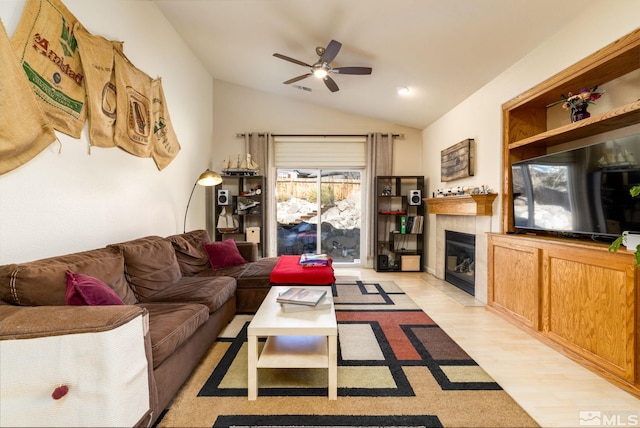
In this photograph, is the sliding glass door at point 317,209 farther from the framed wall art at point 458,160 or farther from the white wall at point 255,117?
the framed wall art at point 458,160

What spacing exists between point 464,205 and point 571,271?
5.04 feet

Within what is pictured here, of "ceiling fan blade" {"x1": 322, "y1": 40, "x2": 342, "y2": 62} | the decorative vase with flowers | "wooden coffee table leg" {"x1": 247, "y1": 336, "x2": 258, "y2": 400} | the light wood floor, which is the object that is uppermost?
"ceiling fan blade" {"x1": 322, "y1": 40, "x2": 342, "y2": 62}

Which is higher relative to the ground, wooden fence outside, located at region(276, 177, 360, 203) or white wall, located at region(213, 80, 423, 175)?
white wall, located at region(213, 80, 423, 175)

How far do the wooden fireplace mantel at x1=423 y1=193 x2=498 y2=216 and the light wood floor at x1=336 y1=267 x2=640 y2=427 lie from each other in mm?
1091

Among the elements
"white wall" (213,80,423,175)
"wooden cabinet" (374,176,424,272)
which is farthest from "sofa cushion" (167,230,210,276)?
"wooden cabinet" (374,176,424,272)

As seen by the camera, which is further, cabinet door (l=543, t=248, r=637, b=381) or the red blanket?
the red blanket

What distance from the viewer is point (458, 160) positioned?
12.3 feet

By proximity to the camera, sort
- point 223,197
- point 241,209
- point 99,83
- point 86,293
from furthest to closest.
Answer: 1. point 241,209
2. point 223,197
3. point 99,83
4. point 86,293

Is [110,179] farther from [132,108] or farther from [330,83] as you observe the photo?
[330,83]

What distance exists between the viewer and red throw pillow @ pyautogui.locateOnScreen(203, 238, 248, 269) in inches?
126

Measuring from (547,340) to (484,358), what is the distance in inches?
26.1

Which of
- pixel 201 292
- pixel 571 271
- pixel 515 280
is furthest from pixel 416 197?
pixel 201 292

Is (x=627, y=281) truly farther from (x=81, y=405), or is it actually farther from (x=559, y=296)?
(x=81, y=405)

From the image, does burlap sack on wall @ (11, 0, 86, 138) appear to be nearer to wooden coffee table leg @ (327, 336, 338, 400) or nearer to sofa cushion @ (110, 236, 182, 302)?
sofa cushion @ (110, 236, 182, 302)
